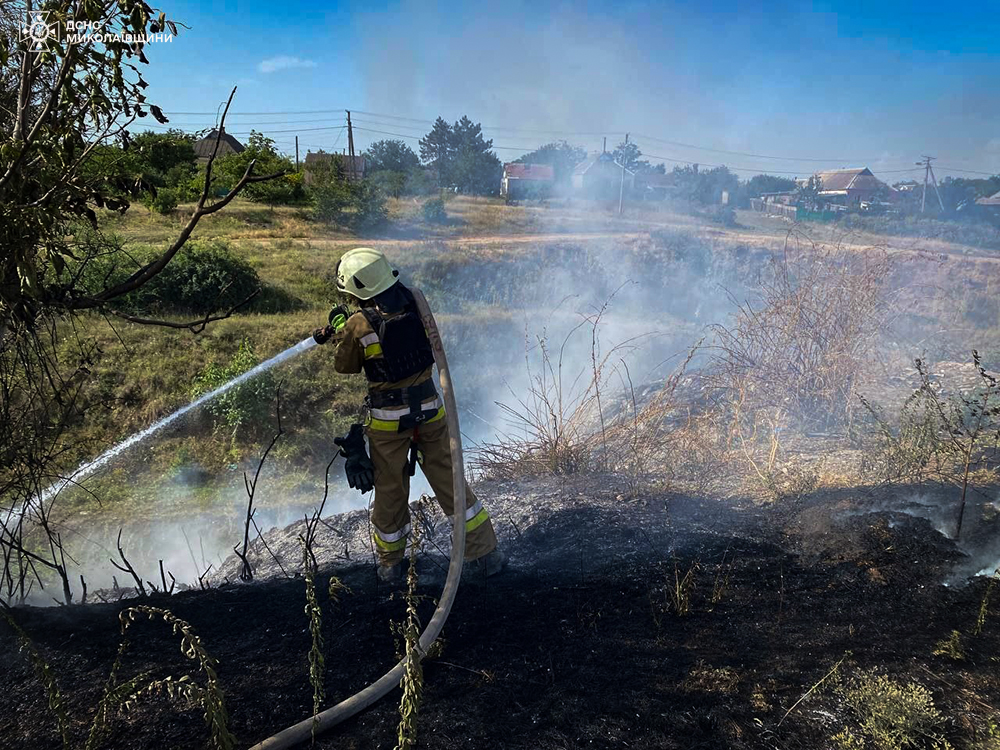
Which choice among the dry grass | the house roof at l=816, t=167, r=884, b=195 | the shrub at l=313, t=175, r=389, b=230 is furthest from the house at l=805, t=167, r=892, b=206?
the dry grass

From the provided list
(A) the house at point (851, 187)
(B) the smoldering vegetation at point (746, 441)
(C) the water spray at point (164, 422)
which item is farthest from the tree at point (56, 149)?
(A) the house at point (851, 187)

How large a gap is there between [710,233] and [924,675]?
1662 centimetres

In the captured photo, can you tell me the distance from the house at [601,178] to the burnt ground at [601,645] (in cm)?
2811

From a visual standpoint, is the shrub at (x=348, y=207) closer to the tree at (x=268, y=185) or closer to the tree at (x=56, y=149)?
the tree at (x=268, y=185)

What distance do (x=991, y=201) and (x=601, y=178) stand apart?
16293mm

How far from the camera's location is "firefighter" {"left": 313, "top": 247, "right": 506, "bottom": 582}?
3.29 m

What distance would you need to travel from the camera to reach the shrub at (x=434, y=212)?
68.3ft

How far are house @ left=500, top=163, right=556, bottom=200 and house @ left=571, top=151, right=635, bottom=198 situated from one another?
181 cm

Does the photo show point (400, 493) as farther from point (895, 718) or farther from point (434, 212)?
point (434, 212)

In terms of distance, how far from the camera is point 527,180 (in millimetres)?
40156

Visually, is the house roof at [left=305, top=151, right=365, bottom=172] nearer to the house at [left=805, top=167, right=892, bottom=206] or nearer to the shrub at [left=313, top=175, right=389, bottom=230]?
the shrub at [left=313, top=175, right=389, bottom=230]

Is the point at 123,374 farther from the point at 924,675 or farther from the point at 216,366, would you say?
the point at 924,675

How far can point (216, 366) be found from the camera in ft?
30.6

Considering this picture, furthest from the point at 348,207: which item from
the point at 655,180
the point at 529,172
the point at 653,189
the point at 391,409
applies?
the point at 529,172
